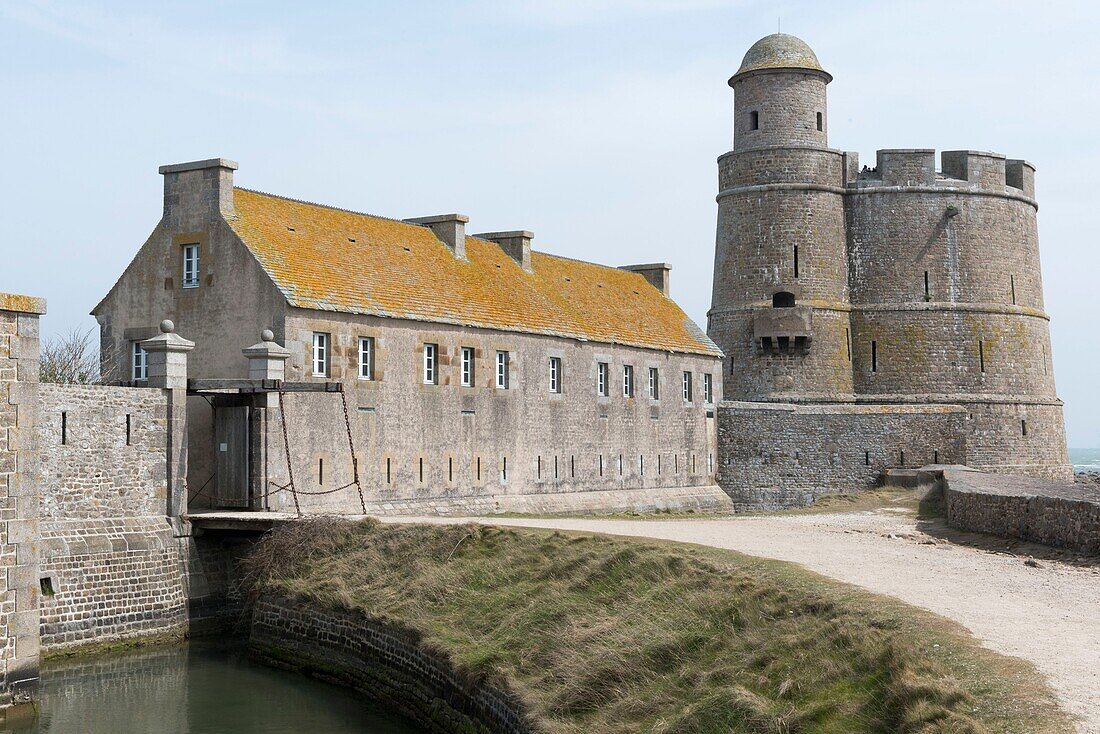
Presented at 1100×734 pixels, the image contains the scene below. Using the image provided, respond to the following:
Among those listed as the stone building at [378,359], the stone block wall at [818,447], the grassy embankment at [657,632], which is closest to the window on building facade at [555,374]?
the stone building at [378,359]

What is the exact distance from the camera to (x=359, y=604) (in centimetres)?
2027

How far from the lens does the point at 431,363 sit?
29.5m

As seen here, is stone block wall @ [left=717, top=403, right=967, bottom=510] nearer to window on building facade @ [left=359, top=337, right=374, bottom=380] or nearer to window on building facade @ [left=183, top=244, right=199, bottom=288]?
window on building facade @ [left=359, top=337, right=374, bottom=380]

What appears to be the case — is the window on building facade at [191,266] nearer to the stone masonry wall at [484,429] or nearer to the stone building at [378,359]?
the stone building at [378,359]

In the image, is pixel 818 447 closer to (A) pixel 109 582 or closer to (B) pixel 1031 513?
(B) pixel 1031 513

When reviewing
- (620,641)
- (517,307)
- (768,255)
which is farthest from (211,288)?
(768,255)

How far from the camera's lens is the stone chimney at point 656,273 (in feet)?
147

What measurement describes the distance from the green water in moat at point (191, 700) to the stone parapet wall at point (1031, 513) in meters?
9.71

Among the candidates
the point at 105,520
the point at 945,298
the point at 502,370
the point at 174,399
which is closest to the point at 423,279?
the point at 502,370

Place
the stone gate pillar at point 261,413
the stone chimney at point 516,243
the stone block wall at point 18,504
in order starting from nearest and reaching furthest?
the stone block wall at point 18,504
the stone gate pillar at point 261,413
the stone chimney at point 516,243

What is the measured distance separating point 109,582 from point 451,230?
15.0 m

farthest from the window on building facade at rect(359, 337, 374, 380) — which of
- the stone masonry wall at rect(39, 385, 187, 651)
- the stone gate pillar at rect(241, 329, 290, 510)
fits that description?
the stone masonry wall at rect(39, 385, 187, 651)

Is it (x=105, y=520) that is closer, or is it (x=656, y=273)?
(x=105, y=520)

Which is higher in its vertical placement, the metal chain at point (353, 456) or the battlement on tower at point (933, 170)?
the battlement on tower at point (933, 170)
